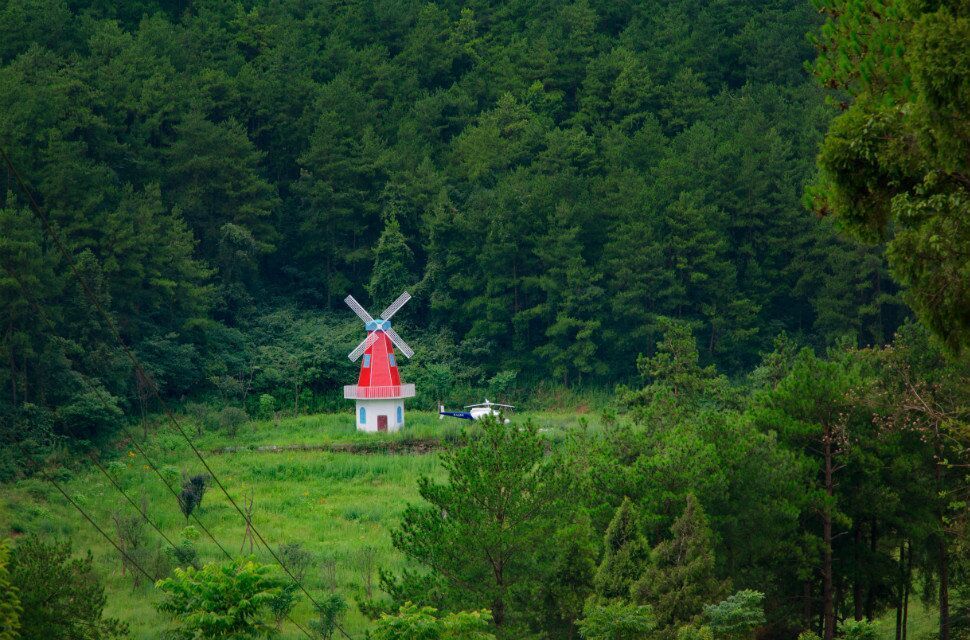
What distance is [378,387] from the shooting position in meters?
47.7

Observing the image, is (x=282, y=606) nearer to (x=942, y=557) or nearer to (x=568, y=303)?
(x=942, y=557)

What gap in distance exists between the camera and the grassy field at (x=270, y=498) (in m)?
28.7

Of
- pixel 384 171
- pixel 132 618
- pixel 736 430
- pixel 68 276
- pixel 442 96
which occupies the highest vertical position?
pixel 442 96

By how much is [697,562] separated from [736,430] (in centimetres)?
548

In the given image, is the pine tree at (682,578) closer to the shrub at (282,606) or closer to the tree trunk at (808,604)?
the tree trunk at (808,604)

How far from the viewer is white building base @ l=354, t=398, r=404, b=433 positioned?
47.4 m

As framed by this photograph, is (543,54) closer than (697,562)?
No

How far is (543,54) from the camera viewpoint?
67.8 m

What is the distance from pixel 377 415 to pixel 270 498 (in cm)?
1085

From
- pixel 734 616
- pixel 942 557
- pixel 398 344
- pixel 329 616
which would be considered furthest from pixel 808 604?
pixel 398 344

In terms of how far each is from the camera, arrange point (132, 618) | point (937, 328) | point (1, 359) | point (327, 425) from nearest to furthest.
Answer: point (937, 328) → point (132, 618) → point (1, 359) → point (327, 425)

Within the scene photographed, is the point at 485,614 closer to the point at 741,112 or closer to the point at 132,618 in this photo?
the point at 132,618

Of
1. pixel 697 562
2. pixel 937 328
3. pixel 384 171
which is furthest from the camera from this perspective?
pixel 384 171

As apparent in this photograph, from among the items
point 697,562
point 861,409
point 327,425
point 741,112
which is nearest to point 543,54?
point 741,112
